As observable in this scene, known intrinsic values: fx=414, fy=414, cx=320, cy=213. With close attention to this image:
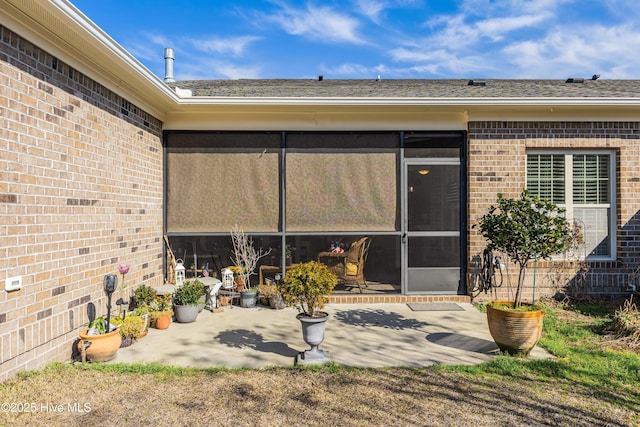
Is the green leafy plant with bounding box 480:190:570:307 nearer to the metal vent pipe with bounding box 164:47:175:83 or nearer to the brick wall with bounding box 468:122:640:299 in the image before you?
the brick wall with bounding box 468:122:640:299

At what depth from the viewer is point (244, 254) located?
6391 mm

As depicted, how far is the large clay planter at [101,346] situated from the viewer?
150 inches

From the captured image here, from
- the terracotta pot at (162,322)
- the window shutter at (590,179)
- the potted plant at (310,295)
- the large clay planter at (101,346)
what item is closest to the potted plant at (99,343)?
the large clay planter at (101,346)

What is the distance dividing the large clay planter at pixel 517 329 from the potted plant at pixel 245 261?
349cm

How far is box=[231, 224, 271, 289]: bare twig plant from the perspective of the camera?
21.1 ft

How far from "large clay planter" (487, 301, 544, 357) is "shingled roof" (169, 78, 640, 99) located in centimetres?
352

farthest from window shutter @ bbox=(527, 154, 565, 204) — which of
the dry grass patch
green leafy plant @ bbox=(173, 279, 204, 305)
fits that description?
green leafy plant @ bbox=(173, 279, 204, 305)

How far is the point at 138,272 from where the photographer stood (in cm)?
566

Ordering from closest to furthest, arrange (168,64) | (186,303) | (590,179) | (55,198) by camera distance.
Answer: (55,198) < (186,303) < (590,179) < (168,64)

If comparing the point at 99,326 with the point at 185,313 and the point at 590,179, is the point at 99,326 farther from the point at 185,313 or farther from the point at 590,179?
the point at 590,179

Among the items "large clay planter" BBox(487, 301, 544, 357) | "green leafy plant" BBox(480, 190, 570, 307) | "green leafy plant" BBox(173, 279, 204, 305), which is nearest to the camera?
"large clay planter" BBox(487, 301, 544, 357)

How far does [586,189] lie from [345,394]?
5.47 meters

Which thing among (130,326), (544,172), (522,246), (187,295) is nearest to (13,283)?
(130,326)

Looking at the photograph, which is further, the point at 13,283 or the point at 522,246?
the point at 522,246
